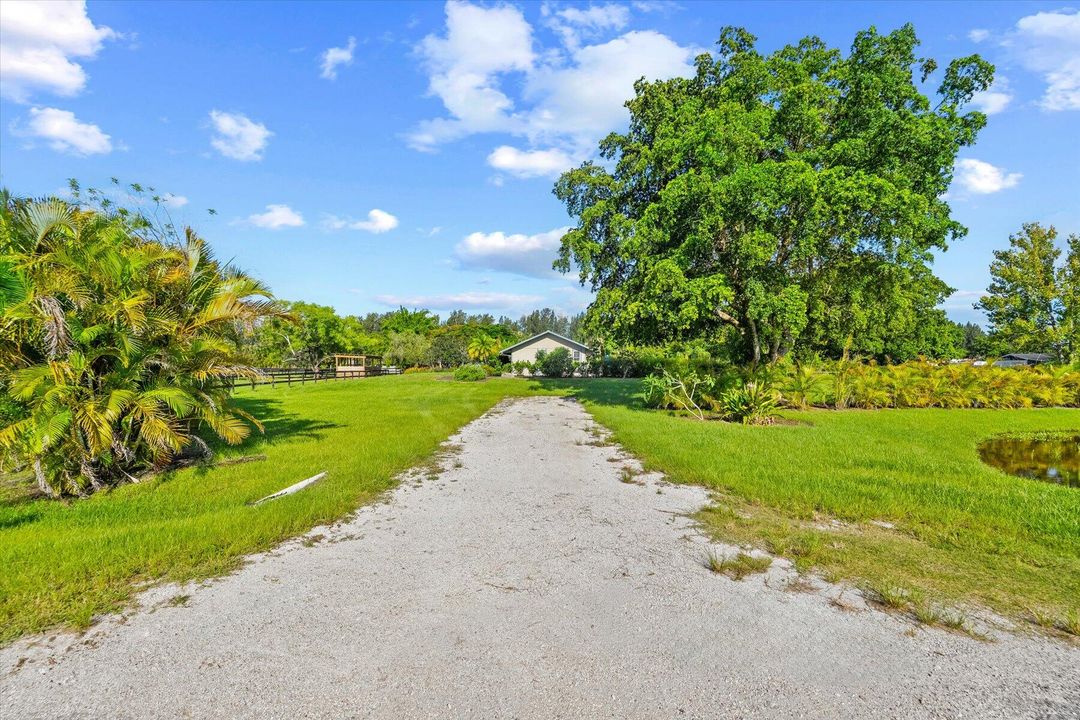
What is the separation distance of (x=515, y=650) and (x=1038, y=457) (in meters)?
12.1

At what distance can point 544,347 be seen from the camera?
50.8 m

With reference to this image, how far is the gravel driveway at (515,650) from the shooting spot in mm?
2492

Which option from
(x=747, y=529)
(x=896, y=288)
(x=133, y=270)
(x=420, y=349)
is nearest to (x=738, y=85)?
(x=896, y=288)

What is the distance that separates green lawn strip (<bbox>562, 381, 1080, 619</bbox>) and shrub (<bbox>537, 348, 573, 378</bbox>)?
3471 centimetres

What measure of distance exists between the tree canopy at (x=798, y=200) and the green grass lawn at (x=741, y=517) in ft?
16.8

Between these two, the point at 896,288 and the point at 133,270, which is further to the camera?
the point at 896,288

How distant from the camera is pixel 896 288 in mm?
14820

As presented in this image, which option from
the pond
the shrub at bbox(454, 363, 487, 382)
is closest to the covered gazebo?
the shrub at bbox(454, 363, 487, 382)

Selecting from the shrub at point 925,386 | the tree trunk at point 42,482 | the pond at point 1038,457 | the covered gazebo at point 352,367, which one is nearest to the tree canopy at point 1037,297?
the shrub at point 925,386

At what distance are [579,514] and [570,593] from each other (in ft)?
6.43

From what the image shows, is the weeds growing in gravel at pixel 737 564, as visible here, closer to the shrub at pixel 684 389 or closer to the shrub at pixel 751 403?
the shrub at pixel 751 403

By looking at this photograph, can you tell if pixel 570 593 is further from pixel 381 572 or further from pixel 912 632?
pixel 912 632

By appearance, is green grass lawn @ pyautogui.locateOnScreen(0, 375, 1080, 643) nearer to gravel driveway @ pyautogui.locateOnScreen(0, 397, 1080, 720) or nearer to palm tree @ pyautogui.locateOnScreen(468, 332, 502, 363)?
gravel driveway @ pyautogui.locateOnScreen(0, 397, 1080, 720)

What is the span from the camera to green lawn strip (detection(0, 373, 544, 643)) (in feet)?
12.0
